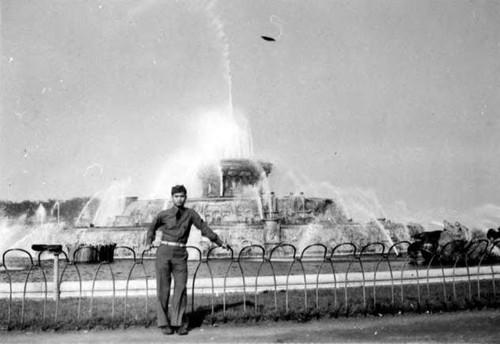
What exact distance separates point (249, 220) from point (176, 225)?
2145 cm

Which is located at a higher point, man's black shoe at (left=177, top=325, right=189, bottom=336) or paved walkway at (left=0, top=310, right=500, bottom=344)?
man's black shoe at (left=177, top=325, right=189, bottom=336)

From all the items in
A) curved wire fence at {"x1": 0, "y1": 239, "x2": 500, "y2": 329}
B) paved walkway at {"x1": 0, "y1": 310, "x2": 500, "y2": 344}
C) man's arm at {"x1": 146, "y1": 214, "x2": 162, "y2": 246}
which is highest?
man's arm at {"x1": 146, "y1": 214, "x2": 162, "y2": 246}

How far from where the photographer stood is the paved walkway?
6734 mm

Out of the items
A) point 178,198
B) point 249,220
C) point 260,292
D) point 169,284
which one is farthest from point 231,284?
point 249,220

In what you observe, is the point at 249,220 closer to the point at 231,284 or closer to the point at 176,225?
the point at 231,284

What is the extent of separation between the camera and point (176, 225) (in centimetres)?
743

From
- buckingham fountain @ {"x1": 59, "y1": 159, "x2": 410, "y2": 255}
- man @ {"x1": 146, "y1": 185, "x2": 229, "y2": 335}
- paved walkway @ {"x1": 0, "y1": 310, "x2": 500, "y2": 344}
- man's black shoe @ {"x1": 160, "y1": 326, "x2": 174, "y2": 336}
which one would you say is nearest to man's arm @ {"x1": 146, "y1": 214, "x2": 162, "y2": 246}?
man @ {"x1": 146, "y1": 185, "x2": 229, "y2": 335}

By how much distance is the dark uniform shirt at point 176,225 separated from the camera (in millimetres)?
7391

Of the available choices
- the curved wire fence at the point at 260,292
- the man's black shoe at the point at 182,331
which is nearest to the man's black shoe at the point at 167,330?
the man's black shoe at the point at 182,331

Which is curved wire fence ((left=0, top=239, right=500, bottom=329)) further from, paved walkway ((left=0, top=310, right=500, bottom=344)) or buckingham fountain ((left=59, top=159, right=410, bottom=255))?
buckingham fountain ((left=59, top=159, right=410, bottom=255))

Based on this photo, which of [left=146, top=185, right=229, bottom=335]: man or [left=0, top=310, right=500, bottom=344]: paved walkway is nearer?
[left=0, top=310, right=500, bottom=344]: paved walkway

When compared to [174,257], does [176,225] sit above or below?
above

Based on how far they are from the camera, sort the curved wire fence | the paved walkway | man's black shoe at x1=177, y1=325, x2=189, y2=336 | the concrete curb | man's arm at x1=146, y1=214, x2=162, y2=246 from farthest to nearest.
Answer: the concrete curb
the curved wire fence
man's arm at x1=146, y1=214, x2=162, y2=246
man's black shoe at x1=177, y1=325, x2=189, y2=336
the paved walkway

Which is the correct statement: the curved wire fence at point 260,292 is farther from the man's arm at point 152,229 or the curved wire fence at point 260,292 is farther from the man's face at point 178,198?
the man's face at point 178,198
